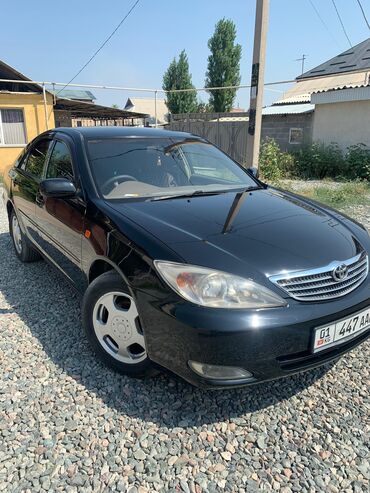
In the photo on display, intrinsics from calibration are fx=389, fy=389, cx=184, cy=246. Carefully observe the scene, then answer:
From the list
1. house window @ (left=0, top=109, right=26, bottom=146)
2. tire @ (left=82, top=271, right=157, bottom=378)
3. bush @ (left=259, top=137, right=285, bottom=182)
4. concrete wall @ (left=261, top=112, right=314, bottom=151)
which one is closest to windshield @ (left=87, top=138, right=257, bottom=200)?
tire @ (left=82, top=271, right=157, bottom=378)

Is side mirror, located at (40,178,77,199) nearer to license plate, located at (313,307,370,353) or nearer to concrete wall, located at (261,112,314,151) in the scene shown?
license plate, located at (313,307,370,353)

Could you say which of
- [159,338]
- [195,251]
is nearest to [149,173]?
[195,251]

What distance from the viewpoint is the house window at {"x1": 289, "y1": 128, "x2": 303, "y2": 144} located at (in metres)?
15.4

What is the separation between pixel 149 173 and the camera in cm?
315

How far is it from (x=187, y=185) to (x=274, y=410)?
1.80m

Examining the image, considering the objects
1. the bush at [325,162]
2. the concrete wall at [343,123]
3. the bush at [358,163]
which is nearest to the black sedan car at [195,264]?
the bush at [325,162]

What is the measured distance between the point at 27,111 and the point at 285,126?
9753mm

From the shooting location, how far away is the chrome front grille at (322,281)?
2.00 m

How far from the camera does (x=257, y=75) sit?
6.80 metres

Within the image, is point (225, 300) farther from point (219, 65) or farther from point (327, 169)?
point (219, 65)

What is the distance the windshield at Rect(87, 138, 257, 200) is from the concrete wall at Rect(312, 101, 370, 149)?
10.7 metres

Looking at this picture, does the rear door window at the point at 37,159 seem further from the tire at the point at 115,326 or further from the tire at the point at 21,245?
the tire at the point at 115,326

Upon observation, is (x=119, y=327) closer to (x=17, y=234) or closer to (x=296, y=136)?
(x=17, y=234)

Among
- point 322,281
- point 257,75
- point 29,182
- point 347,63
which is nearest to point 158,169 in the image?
point 29,182
